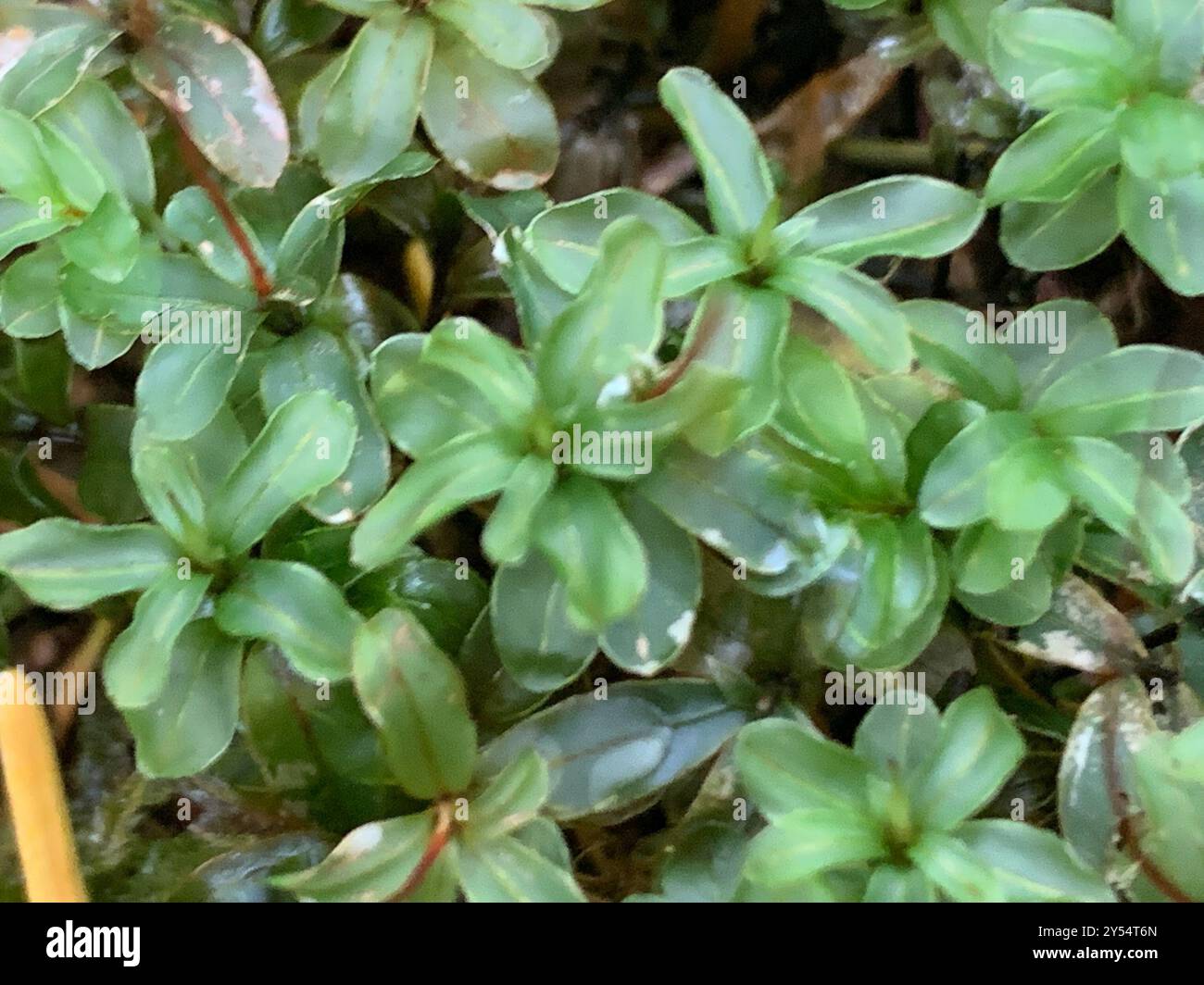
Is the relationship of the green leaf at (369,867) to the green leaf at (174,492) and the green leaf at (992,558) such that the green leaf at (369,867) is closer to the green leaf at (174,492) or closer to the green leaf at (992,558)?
the green leaf at (174,492)

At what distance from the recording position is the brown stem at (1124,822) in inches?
19.2

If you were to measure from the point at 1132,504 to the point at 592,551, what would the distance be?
0.26m

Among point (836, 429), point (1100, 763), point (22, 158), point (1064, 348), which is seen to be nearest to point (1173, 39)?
point (1064, 348)

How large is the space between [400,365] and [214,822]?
0.30m

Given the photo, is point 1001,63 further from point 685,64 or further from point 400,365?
point 400,365

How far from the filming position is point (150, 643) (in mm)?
467

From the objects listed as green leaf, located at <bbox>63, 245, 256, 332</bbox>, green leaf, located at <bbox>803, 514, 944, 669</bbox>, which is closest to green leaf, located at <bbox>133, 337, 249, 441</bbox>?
green leaf, located at <bbox>63, 245, 256, 332</bbox>

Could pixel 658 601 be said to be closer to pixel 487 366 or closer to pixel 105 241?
pixel 487 366

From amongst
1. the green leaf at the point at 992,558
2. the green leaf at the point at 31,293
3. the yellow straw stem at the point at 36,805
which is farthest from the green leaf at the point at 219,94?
the green leaf at the point at 992,558

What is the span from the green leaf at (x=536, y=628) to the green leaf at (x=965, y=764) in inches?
6.9

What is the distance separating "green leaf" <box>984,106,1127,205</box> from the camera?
512 mm

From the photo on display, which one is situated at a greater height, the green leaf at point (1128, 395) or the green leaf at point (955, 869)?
the green leaf at point (1128, 395)

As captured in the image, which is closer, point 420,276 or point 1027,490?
point 1027,490
